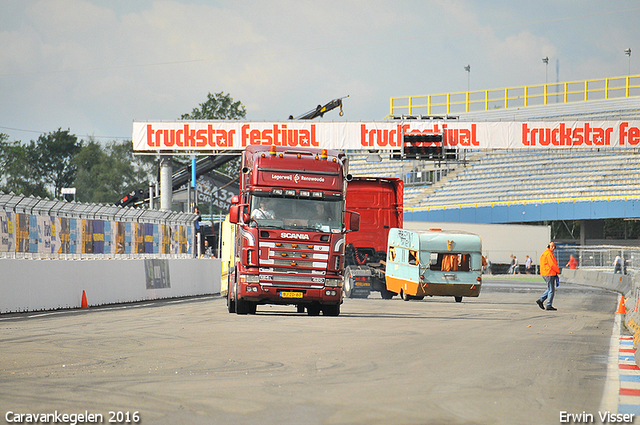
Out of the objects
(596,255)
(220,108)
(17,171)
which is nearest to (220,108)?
(220,108)

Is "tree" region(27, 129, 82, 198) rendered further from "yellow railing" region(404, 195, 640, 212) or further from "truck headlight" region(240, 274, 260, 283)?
"truck headlight" region(240, 274, 260, 283)

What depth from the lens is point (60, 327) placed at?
15.1m

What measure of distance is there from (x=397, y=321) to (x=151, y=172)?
322 feet

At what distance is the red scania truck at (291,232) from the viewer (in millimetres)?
17438

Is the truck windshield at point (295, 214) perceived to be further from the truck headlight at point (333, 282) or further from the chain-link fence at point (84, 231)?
the chain-link fence at point (84, 231)

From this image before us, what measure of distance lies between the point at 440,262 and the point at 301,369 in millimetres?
15789

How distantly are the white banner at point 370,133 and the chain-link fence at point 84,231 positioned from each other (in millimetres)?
12073

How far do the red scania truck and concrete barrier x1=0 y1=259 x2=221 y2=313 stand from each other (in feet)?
17.1

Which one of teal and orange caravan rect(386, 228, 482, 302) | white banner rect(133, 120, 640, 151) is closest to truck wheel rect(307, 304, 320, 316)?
teal and orange caravan rect(386, 228, 482, 302)

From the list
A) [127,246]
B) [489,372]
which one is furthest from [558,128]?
[489,372]

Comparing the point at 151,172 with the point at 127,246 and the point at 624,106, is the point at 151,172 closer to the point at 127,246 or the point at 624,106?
the point at 624,106

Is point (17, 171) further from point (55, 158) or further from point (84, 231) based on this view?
point (84, 231)

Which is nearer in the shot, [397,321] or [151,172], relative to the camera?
[397,321]

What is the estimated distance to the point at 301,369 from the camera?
9.62 meters
